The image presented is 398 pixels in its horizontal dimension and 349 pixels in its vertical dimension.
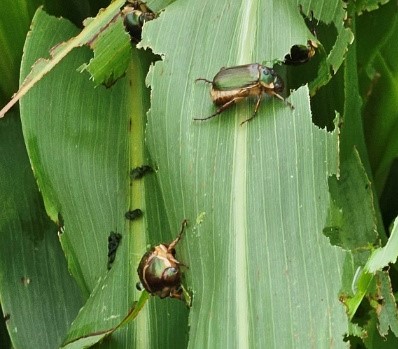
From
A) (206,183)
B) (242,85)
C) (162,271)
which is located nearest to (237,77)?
(242,85)

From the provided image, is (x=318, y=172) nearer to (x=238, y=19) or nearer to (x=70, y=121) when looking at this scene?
(x=238, y=19)

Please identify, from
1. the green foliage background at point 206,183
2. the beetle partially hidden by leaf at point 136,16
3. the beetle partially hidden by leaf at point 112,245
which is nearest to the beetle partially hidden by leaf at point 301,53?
the green foliage background at point 206,183

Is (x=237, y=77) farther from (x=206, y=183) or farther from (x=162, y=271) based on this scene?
(x=162, y=271)

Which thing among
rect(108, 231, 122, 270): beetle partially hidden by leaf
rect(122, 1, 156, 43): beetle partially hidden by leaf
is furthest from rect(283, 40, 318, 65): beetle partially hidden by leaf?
rect(108, 231, 122, 270): beetle partially hidden by leaf

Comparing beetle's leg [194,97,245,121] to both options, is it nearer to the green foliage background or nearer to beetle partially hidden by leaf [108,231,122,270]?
the green foliage background

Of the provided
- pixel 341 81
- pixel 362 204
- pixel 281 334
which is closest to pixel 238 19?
pixel 341 81
